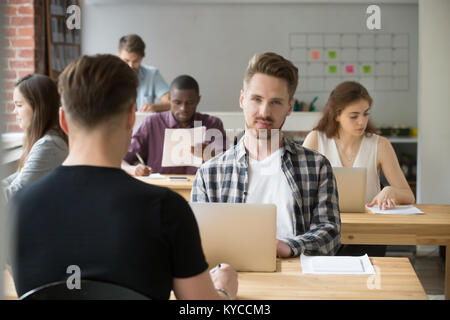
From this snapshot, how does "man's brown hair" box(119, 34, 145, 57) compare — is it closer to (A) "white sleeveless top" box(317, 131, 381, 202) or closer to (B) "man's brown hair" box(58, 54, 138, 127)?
(A) "white sleeveless top" box(317, 131, 381, 202)

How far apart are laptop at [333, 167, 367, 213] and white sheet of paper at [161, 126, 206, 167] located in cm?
146

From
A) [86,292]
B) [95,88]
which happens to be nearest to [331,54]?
[95,88]

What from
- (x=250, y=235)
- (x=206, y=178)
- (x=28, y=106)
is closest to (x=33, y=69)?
(x=28, y=106)

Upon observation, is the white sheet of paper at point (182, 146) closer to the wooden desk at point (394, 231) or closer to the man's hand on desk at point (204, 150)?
the man's hand on desk at point (204, 150)

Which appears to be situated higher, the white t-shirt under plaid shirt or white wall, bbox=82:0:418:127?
white wall, bbox=82:0:418:127

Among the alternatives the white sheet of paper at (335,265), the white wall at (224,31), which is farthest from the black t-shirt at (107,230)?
the white wall at (224,31)

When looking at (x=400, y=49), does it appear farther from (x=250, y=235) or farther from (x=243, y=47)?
(x=250, y=235)

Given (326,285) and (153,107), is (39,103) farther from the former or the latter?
(153,107)

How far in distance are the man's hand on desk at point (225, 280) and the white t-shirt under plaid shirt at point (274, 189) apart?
0.55 meters

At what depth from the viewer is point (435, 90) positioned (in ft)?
12.9

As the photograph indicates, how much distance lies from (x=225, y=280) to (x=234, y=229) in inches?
9.5

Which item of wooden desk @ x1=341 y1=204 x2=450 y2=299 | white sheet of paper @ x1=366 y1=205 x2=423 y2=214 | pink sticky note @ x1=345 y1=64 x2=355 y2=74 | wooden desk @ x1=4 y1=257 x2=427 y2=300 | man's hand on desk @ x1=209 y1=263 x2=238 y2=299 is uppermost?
pink sticky note @ x1=345 y1=64 x2=355 y2=74

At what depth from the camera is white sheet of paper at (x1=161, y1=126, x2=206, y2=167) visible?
146 inches

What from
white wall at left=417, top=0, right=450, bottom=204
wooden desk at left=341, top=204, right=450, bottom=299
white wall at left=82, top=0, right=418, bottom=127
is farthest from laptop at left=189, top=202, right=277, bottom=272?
white wall at left=82, top=0, right=418, bottom=127
